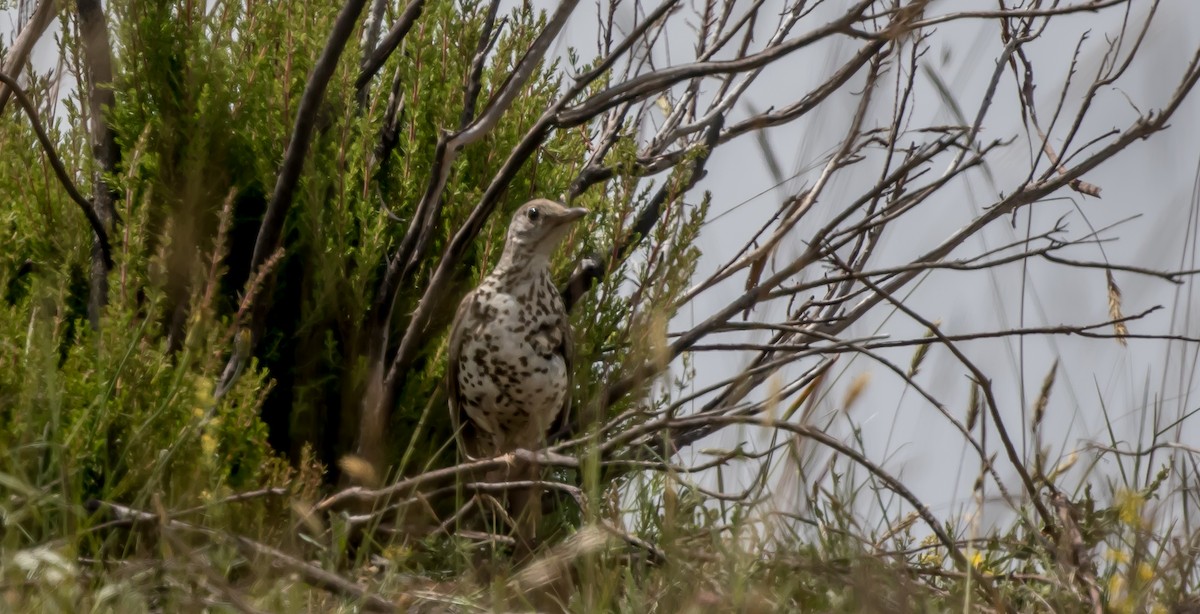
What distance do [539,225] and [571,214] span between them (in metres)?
0.11

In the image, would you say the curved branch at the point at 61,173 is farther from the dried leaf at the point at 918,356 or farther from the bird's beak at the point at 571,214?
the dried leaf at the point at 918,356

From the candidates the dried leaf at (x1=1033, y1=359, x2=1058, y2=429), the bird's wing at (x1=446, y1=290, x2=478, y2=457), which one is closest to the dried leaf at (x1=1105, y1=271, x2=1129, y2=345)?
the dried leaf at (x1=1033, y1=359, x2=1058, y2=429)

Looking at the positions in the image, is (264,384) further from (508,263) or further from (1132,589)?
(1132,589)

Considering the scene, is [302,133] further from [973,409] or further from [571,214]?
[973,409]

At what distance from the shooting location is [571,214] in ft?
12.4

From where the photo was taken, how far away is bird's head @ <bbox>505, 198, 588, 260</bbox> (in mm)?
3795

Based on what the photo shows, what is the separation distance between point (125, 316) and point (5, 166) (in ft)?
2.68

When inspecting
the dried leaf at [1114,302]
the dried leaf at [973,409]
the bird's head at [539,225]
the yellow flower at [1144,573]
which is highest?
the bird's head at [539,225]

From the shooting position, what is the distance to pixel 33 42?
3697 millimetres

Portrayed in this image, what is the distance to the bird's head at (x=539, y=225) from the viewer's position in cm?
379

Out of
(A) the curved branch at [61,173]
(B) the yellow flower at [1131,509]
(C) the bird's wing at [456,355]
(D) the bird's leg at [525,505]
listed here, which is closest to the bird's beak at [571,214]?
(C) the bird's wing at [456,355]

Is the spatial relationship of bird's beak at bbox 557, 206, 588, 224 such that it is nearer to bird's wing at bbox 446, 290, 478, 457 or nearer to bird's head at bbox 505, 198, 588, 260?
bird's head at bbox 505, 198, 588, 260

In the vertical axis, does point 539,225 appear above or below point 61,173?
above

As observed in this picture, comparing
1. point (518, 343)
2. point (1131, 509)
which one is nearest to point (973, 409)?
point (1131, 509)
